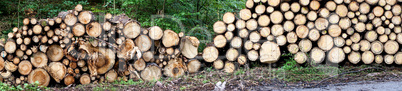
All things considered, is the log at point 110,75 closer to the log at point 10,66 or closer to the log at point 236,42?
the log at point 10,66

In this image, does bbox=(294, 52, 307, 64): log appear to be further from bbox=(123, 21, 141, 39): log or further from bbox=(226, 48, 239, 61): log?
bbox=(123, 21, 141, 39): log

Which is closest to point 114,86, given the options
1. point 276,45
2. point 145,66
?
point 145,66

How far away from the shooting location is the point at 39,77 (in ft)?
14.1

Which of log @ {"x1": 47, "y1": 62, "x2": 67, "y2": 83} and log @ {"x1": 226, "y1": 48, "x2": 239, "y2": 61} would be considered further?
log @ {"x1": 226, "y1": 48, "x2": 239, "y2": 61}

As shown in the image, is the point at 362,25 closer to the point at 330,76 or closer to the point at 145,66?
the point at 330,76

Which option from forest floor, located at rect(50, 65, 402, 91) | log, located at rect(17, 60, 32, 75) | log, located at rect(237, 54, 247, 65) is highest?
log, located at rect(17, 60, 32, 75)

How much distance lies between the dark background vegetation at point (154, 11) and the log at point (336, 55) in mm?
2965

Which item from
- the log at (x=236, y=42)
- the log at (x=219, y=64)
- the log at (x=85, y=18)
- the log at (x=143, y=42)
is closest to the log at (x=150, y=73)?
the log at (x=143, y=42)

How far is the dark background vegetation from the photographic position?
6402mm

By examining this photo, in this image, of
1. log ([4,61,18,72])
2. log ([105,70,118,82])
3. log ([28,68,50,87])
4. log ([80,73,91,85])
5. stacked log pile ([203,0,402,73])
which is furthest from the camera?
stacked log pile ([203,0,402,73])

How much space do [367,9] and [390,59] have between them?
1.06 m

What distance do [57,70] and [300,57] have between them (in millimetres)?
4267

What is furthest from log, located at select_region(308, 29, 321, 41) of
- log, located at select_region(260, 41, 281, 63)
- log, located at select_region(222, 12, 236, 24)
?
log, located at select_region(222, 12, 236, 24)

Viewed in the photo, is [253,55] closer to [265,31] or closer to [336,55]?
[265,31]
